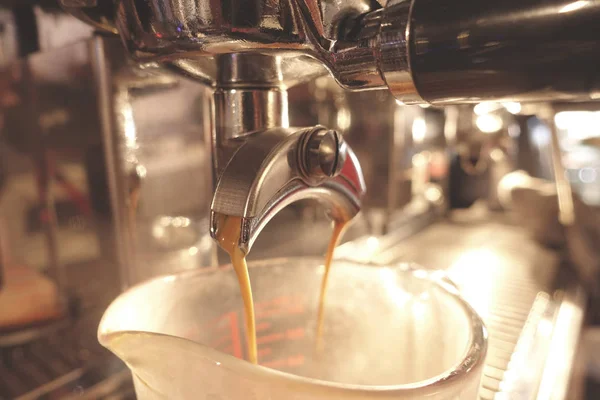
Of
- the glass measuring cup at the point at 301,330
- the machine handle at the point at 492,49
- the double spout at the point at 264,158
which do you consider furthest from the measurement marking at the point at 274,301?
the machine handle at the point at 492,49

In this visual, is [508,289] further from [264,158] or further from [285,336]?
[264,158]

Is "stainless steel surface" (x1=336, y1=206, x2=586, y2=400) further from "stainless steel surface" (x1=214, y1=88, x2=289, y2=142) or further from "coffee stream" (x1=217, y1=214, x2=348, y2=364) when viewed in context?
"stainless steel surface" (x1=214, y1=88, x2=289, y2=142)

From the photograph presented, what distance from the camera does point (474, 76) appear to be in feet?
0.63

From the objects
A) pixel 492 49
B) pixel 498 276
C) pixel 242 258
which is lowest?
pixel 498 276

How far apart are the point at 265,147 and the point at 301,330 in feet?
0.68

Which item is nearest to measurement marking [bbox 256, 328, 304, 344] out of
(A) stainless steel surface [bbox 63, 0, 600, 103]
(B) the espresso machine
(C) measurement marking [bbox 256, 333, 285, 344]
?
(C) measurement marking [bbox 256, 333, 285, 344]

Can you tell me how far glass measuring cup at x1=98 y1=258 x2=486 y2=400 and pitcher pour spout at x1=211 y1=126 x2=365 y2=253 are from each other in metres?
0.07

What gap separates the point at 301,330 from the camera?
1.32 ft

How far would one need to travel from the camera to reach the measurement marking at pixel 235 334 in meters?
0.38

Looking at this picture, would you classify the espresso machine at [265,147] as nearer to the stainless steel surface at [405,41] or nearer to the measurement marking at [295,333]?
the stainless steel surface at [405,41]

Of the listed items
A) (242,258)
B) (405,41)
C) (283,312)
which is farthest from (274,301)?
(405,41)

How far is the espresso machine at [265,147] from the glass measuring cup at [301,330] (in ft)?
0.23

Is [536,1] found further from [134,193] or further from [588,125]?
[588,125]

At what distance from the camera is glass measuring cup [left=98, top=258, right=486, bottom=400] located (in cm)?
23
